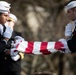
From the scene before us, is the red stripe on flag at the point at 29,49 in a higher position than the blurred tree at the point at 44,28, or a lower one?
higher

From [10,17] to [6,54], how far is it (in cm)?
48

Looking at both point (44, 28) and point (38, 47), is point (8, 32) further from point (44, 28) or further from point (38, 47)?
point (44, 28)

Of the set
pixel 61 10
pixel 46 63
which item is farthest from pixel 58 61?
pixel 61 10

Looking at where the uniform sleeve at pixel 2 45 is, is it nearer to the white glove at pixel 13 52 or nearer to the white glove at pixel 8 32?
the white glove at pixel 8 32

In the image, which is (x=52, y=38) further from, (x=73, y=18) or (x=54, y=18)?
(x=73, y=18)

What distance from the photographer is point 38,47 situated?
7.04m

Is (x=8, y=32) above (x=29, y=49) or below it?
above

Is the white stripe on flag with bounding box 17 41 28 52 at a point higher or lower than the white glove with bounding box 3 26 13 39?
lower

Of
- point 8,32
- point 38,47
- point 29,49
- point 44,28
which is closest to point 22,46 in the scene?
point 29,49

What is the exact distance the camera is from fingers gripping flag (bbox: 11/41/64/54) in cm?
699

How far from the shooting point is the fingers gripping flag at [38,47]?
6.99 meters

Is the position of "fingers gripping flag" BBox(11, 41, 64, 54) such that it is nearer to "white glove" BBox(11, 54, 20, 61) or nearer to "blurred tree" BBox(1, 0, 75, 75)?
"white glove" BBox(11, 54, 20, 61)

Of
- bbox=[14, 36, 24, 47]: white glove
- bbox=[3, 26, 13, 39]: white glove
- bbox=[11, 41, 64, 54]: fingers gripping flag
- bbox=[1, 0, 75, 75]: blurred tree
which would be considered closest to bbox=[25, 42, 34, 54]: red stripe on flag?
bbox=[11, 41, 64, 54]: fingers gripping flag

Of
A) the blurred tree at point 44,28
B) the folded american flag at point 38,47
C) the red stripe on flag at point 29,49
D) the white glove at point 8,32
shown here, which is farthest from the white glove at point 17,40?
the blurred tree at point 44,28
